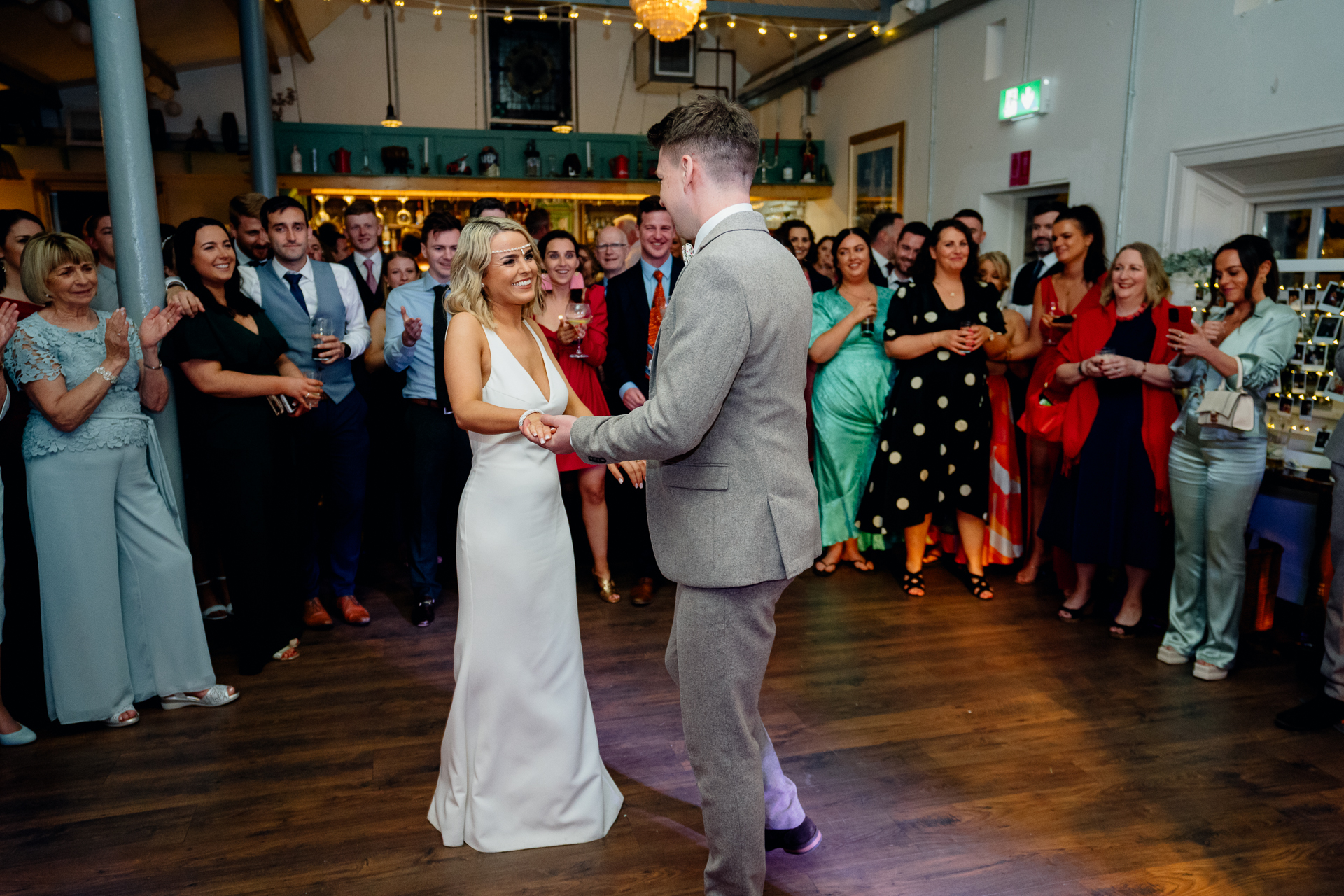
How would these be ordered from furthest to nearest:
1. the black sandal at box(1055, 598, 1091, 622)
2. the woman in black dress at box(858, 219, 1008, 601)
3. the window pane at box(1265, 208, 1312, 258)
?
the window pane at box(1265, 208, 1312, 258), the woman in black dress at box(858, 219, 1008, 601), the black sandal at box(1055, 598, 1091, 622)

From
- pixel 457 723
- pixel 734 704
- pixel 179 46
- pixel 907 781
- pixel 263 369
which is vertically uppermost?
pixel 179 46

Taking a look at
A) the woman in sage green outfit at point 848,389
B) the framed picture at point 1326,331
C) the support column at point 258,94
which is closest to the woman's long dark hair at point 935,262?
the woman in sage green outfit at point 848,389

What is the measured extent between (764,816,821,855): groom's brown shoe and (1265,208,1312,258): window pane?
13.2 ft

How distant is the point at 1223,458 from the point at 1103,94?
10.9 feet

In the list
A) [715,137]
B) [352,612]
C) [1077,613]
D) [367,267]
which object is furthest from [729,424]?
[367,267]

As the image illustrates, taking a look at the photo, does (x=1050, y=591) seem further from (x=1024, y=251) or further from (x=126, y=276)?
(x=126, y=276)

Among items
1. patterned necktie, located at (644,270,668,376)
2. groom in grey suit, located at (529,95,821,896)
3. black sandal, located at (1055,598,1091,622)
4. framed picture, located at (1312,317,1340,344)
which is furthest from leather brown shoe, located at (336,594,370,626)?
framed picture, located at (1312,317,1340,344)

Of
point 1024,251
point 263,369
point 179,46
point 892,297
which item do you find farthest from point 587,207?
point 263,369

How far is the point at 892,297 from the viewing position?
14.2 ft

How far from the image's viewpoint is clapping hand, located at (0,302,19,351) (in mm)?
2557

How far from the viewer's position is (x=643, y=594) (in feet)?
13.4

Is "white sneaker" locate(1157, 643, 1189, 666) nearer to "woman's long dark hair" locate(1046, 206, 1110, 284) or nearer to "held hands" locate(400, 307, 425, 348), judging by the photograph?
"woman's long dark hair" locate(1046, 206, 1110, 284)

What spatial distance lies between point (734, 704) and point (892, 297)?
2.97 meters

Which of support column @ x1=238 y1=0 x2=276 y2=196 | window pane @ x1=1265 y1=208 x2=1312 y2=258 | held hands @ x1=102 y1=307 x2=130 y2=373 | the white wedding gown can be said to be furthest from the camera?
support column @ x1=238 y1=0 x2=276 y2=196
